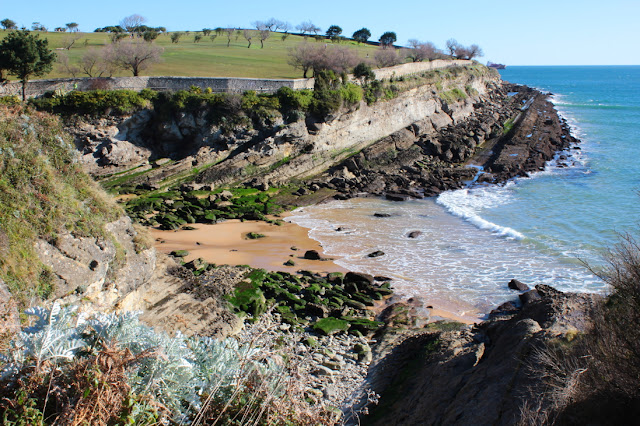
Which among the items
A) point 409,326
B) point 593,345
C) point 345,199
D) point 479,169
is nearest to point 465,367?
point 593,345

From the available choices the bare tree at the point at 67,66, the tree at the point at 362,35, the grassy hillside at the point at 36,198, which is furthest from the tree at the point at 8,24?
the grassy hillside at the point at 36,198

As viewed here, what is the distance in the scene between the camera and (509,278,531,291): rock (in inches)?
709

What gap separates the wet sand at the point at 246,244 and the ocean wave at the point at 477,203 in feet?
32.0

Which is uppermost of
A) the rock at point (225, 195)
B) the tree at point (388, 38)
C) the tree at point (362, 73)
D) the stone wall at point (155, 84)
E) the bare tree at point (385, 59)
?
the tree at point (388, 38)

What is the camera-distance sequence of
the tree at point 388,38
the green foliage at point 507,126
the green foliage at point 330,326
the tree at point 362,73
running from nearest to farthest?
the green foliage at point 330,326 → the tree at point 362,73 → the green foliage at point 507,126 → the tree at point 388,38

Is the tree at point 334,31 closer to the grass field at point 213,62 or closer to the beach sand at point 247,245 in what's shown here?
the grass field at point 213,62

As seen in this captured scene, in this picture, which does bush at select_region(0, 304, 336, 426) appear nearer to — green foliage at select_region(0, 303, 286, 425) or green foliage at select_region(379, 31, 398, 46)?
green foliage at select_region(0, 303, 286, 425)

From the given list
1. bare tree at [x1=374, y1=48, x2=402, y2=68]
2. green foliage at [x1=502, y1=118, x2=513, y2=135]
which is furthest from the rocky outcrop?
bare tree at [x1=374, y1=48, x2=402, y2=68]

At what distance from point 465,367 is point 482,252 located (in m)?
13.0

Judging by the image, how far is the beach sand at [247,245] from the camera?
66.4ft

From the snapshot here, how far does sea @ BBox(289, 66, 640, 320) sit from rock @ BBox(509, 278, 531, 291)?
0.28 m

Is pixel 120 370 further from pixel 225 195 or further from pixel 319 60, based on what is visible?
pixel 319 60

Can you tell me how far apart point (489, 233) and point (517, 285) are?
7.23 meters

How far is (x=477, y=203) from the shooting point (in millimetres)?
31141
